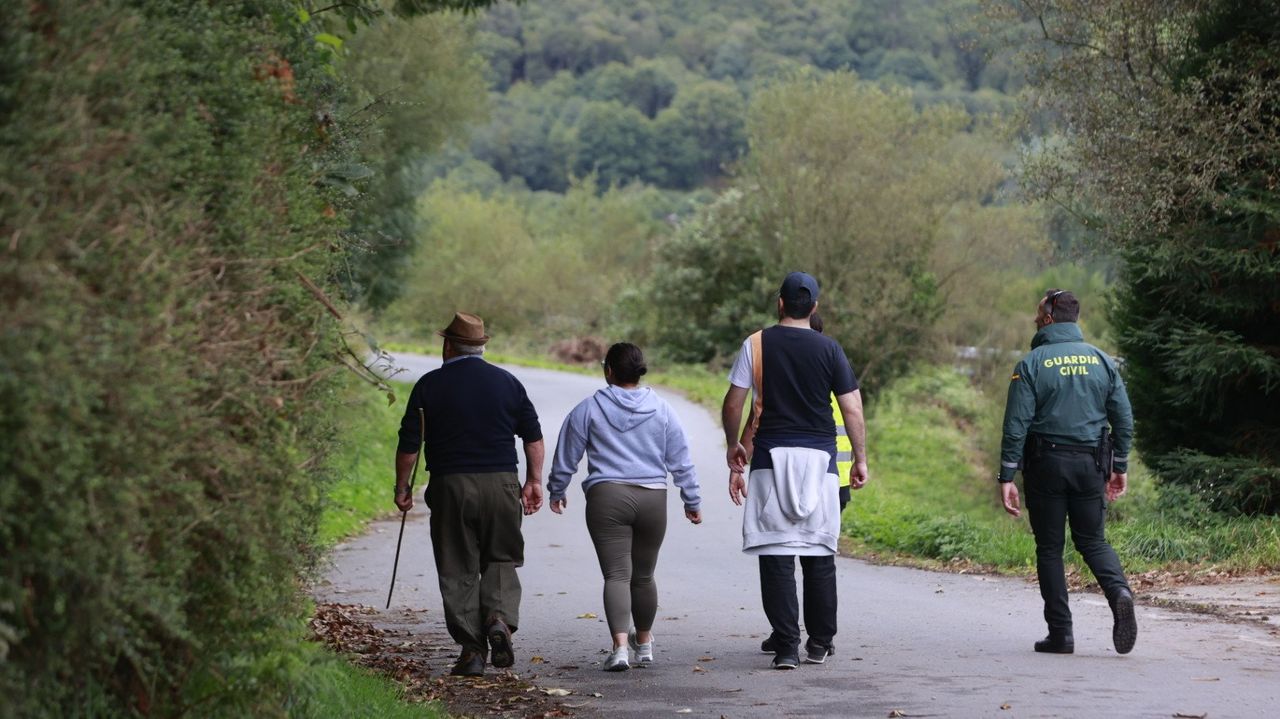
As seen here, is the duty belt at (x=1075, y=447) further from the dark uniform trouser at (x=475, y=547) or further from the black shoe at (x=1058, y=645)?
the dark uniform trouser at (x=475, y=547)

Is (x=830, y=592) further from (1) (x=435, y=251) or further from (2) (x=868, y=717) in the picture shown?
(1) (x=435, y=251)

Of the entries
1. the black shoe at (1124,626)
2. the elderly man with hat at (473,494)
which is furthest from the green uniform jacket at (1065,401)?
the elderly man with hat at (473,494)

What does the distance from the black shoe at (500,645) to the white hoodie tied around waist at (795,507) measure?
1420 millimetres

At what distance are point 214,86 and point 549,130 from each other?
147m

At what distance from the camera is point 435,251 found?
226 feet

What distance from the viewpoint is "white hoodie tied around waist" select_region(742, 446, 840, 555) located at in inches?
341

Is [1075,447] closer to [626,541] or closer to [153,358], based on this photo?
[626,541]

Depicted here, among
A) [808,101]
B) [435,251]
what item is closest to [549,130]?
[435,251]

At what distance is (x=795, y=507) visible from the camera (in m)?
8.62

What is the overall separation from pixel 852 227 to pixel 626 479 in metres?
27.6

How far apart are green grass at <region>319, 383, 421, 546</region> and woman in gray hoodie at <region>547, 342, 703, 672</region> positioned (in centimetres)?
276

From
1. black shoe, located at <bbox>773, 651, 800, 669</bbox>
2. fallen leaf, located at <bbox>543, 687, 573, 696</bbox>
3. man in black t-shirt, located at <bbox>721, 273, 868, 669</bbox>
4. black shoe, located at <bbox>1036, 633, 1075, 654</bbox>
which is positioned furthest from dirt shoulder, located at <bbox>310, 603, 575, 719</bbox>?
black shoe, located at <bbox>1036, 633, 1075, 654</bbox>

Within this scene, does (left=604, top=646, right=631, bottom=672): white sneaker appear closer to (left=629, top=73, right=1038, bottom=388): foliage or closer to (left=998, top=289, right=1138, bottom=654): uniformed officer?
(left=998, top=289, right=1138, bottom=654): uniformed officer

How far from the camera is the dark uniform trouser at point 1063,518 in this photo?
888 cm
